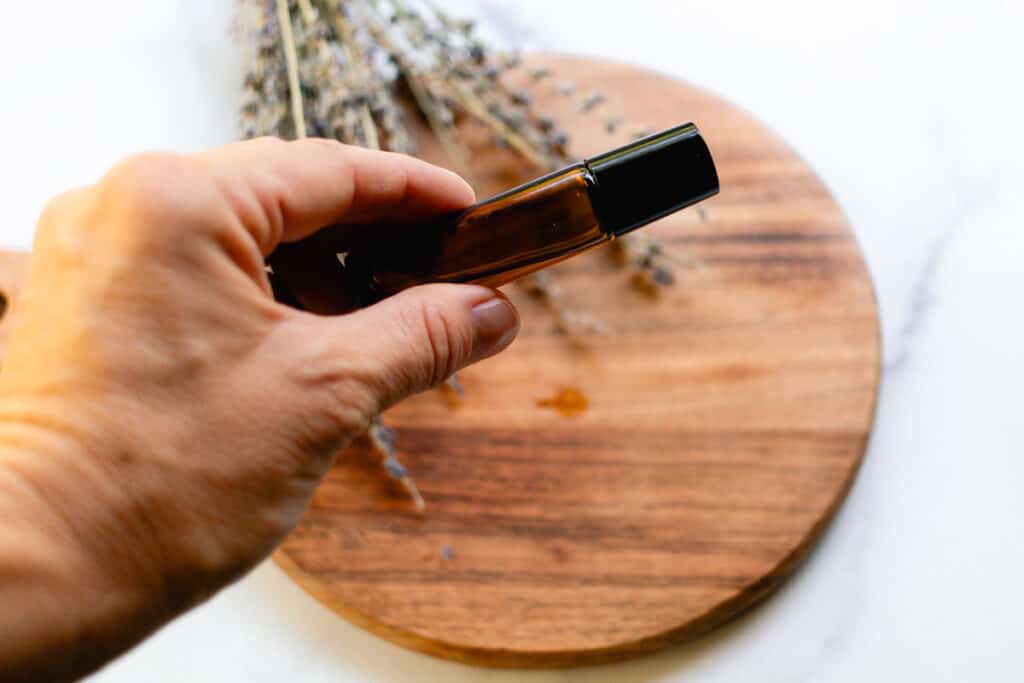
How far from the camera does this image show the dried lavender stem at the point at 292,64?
70 cm

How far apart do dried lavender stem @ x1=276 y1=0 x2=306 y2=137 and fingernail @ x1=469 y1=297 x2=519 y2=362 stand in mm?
292

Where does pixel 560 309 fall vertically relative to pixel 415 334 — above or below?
below

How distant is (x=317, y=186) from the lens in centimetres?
45

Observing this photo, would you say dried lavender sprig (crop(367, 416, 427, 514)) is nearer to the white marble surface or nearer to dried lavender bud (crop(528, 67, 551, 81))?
the white marble surface

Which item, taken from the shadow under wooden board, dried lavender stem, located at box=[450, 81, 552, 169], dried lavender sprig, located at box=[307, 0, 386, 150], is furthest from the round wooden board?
dried lavender sprig, located at box=[307, 0, 386, 150]

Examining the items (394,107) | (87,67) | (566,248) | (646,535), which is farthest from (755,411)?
(87,67)

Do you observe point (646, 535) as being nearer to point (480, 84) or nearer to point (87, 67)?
point (480, 84)

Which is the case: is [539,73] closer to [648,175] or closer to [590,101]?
[590,101]

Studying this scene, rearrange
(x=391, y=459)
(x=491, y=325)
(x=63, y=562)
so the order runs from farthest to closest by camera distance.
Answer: (x=391, y=459), (x=491, y=325), (x=63, y=562)

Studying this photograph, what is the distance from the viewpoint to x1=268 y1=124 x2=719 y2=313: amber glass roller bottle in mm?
442

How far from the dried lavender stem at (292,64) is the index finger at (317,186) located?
220 mm

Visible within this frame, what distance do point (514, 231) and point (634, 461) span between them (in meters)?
0.28

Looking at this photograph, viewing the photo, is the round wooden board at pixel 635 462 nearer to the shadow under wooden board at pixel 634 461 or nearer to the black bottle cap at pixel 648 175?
the shadow under wooden board at pixel 634 461

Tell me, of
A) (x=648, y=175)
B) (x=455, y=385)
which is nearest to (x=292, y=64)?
(x=455, y=385)
